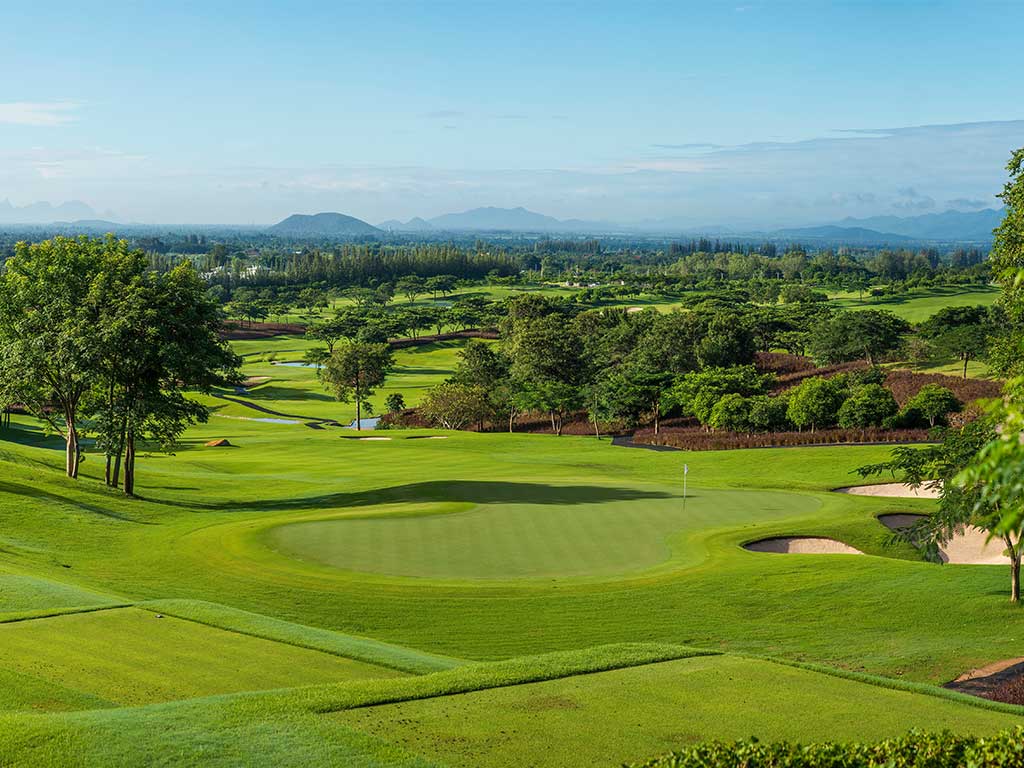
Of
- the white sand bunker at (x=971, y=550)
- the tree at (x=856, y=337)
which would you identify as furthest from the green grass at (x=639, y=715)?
the tree at (x=856, y=337)

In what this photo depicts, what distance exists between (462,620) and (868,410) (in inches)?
1960

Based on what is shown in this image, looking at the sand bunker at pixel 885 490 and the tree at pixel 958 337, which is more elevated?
the tree at pixel 958 337

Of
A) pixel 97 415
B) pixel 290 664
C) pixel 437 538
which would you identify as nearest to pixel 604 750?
pixel 290 664

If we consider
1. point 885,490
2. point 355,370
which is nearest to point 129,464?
point 885,490

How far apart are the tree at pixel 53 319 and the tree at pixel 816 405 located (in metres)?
45.6

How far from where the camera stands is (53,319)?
118ft

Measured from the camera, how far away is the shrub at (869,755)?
29.2 feet

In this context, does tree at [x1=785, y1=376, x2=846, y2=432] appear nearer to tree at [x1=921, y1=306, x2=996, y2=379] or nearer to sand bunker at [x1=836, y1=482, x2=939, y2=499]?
tree at [x1=921, y1=306, x2=996, y2=379]

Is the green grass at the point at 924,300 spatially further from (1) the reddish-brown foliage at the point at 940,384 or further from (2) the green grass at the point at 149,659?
(2) the green grass at the point at 149,659

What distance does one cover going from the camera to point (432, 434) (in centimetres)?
7050

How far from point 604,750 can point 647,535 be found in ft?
62.1

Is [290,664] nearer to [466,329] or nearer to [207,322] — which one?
[207,322]

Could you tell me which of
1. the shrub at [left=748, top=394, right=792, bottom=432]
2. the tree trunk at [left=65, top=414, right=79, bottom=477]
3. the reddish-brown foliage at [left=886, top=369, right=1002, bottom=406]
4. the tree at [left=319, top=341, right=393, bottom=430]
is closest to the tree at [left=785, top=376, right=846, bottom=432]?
the shrub at [left=748, top=394, right=792, bottom=432]

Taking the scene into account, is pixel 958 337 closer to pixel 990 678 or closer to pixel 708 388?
pixel 708 388
